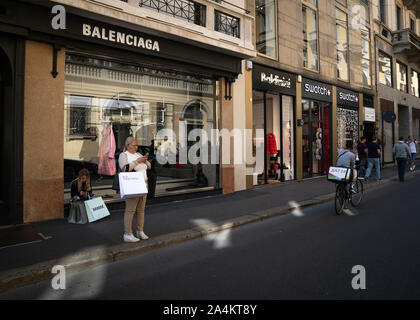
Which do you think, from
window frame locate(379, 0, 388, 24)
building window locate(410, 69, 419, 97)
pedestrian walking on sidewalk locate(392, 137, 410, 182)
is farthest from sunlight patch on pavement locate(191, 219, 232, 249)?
building window locate(410, 69, 419, 97)

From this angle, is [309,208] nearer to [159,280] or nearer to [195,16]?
[159,280]

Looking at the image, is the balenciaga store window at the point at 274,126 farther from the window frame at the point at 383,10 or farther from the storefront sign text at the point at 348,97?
the window frame at the point at 383,10

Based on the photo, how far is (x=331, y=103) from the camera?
50.1 ft

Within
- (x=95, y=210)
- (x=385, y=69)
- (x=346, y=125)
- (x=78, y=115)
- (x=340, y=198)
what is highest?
A: (x=385, y=69)

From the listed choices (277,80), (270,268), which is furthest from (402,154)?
(270,268)

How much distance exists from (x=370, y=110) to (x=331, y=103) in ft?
15.8

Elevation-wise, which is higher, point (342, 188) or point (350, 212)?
point (342, 188)

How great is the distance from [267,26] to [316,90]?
13.2 feet

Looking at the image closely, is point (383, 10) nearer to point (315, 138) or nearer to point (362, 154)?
point (315, 138)

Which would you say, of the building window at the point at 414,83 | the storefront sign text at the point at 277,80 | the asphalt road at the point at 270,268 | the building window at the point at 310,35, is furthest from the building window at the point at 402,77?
the asphalt road at the point at 270,268

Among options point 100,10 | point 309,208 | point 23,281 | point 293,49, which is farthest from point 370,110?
point 23,281

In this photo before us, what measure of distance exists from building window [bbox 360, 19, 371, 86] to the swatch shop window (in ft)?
42.2

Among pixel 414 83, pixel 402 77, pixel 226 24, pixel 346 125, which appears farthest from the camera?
pixel 414 83

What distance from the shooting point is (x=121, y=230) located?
5.64m
